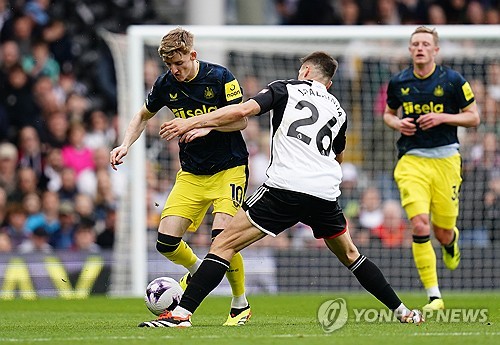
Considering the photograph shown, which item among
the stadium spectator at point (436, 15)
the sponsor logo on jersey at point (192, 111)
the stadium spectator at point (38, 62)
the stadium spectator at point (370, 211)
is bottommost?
the stadium spectator at point (370, 211)

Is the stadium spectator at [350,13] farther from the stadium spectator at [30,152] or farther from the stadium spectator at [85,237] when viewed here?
the stadium spectator at [85,237]

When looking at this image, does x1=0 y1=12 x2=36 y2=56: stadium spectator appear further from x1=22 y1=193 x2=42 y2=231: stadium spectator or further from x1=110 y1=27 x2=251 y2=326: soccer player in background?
x1=110 y1=27 x2=251 y2=326: soccer player in background

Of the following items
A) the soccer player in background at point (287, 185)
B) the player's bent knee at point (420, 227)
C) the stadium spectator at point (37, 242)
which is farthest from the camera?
the stadium spectator at point (37, 242)

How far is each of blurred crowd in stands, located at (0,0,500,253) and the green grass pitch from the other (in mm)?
3039

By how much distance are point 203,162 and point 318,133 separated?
56.0 inches

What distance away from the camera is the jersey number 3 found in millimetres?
8055

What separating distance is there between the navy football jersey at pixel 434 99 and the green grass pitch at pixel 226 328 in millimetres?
1604

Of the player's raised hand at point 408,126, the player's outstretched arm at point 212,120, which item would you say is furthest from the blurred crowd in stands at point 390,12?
the player's outstretched arm at point 212,120

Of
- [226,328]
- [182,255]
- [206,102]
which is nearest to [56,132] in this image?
[182,255]

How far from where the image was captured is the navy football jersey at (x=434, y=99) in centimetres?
1085

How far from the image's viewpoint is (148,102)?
9.25m

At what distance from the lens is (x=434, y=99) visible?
10.9 metres

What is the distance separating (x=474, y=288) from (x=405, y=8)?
6300mm

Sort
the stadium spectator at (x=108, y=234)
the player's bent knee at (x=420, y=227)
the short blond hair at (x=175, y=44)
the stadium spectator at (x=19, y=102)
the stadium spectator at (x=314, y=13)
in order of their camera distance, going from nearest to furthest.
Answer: the short blond hair at (x=175, y=44)
the player's bent knee at (x=420, y=227)
the stadium spectator at (x=108, y=234)
the stadium spectator at (x=19, y=102)
the stadium spectator at (x=314, y=13)
